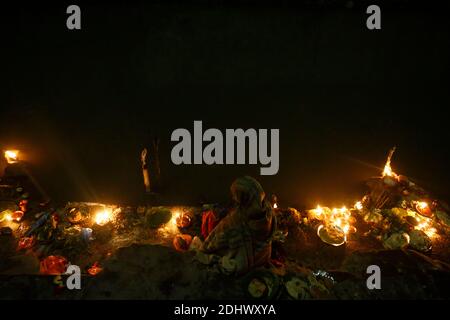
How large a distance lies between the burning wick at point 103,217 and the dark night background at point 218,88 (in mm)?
459

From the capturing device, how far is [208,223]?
602 centimetres

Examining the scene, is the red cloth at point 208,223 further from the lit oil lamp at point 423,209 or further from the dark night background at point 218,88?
the lit oil lamp at point 423,209

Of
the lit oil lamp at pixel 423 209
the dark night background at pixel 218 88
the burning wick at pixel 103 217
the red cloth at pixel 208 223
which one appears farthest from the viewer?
the lit oil lamp at pixel 423 209

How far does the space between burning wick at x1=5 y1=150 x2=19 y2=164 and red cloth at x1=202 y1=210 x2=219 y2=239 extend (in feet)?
16.6

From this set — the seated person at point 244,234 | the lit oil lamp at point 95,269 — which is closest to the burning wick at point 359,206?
the seated person at point 244,234

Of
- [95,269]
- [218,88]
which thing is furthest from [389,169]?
[95,269]

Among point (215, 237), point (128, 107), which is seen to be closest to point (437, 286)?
point (215, 237)

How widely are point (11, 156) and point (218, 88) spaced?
5482 mm

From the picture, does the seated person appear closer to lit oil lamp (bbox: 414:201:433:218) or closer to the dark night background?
the dark night background

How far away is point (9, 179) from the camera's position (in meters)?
7.11

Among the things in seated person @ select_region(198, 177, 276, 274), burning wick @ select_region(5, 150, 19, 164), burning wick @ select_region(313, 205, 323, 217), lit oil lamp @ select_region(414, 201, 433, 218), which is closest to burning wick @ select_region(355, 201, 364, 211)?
burning wick @ select_region(313, 205, 323, 217)

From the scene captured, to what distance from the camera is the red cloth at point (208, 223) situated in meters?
5.97

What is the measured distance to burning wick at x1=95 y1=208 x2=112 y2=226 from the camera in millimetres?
6652
